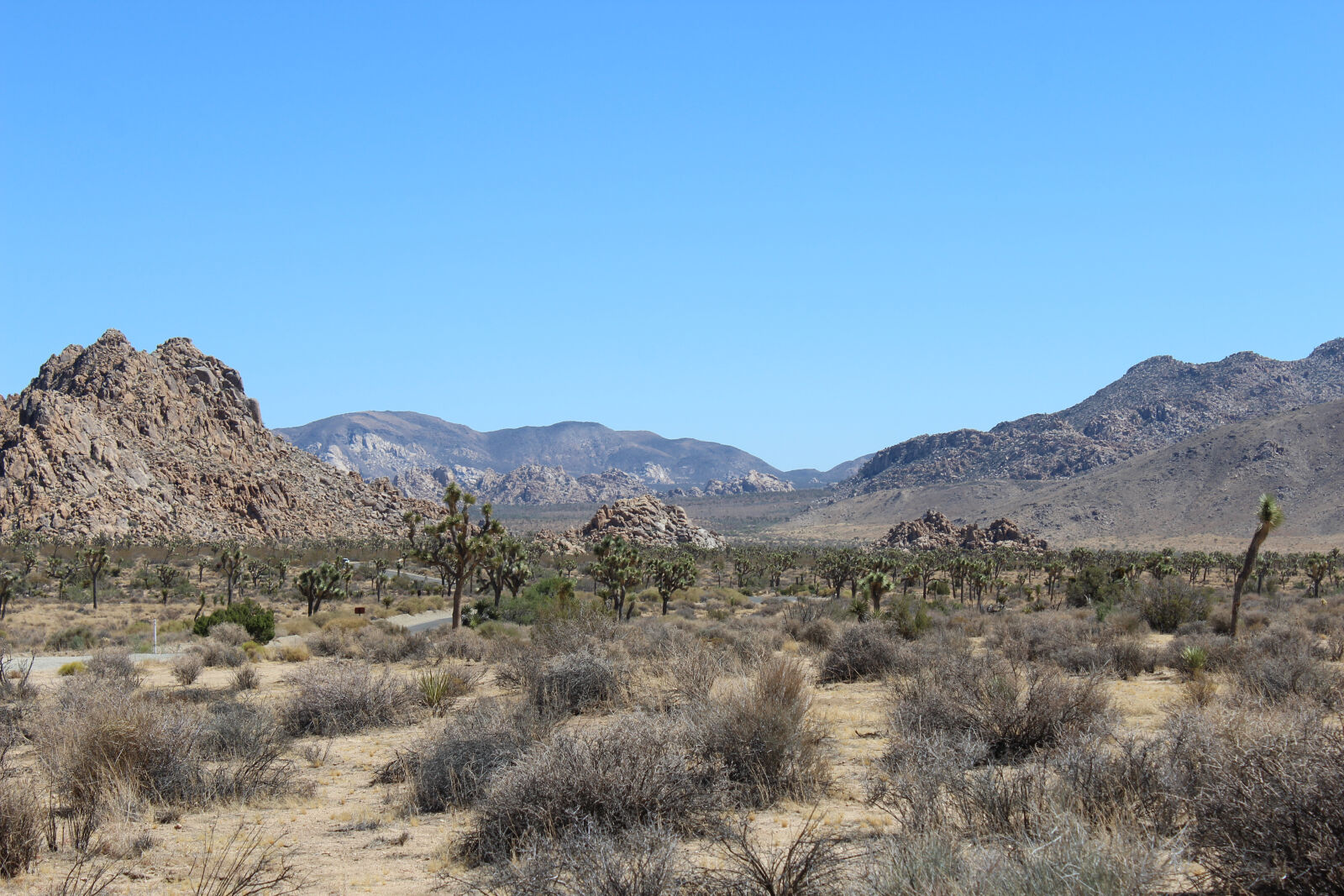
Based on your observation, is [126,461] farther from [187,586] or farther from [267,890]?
[267,890]

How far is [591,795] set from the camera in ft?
24.7

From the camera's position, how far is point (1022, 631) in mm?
25094

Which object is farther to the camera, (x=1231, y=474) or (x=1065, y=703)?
(x=1231, y=474)

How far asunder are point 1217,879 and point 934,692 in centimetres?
561

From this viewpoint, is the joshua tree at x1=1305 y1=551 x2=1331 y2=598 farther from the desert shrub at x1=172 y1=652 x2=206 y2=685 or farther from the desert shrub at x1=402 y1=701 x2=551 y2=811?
the desert shrub at x1=402 y1=701 x2=551 y2=811

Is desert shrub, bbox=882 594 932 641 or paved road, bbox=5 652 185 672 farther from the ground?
desert shrub, bbox=882 594 932 641

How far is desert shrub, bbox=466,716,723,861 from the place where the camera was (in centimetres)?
748

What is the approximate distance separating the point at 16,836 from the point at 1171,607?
101 feet

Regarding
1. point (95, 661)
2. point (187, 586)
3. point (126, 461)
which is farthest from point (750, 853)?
point (126, 461)

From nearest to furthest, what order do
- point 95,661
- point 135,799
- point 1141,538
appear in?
point 135,799
point 95,661
point 1141,538

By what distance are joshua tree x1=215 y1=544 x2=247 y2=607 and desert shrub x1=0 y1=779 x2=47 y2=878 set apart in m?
47.6

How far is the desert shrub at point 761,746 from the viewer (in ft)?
30.7

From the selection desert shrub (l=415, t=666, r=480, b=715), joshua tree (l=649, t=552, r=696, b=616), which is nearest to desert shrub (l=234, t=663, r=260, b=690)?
desert shrub (l=415, t=666, r=480, b=715)

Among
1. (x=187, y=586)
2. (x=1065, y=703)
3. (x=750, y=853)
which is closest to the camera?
(x=750, y=853)
